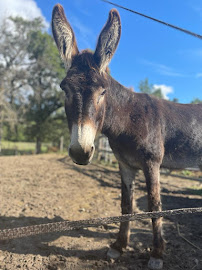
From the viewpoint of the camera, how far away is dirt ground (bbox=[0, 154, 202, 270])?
8.73 feet

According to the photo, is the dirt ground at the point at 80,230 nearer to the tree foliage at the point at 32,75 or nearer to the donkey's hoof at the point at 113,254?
the donkey's hoof at the point at 113,254

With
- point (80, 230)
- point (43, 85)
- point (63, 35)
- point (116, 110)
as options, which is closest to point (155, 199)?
point (116, 110)

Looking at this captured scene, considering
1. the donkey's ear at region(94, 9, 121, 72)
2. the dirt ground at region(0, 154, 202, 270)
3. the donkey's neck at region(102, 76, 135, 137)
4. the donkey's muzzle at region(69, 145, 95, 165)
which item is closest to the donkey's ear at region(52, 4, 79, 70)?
the donkey's ear at region(94, 9, 121, 72)

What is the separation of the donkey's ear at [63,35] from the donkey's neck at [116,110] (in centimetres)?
62

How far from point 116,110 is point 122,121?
16 centimetres

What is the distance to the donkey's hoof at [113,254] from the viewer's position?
277cm

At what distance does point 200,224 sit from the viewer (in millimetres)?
3783

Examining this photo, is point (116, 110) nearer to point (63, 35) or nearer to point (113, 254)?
point (63, 35)

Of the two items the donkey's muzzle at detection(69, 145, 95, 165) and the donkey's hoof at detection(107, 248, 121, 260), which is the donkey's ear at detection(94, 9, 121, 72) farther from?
the donkey's hoof at detection(107, 248, 121, 260)

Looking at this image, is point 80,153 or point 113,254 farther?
point 113,254

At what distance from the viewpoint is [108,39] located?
7.61 ft

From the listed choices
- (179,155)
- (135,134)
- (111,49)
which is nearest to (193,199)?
(179,155)

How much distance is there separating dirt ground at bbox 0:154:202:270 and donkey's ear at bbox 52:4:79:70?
8.24 ft

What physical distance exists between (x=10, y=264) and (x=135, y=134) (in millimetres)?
2263
